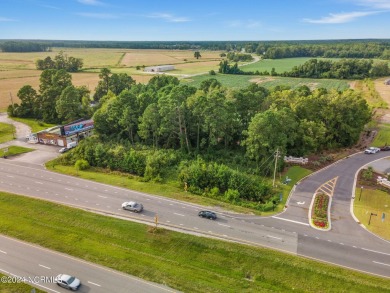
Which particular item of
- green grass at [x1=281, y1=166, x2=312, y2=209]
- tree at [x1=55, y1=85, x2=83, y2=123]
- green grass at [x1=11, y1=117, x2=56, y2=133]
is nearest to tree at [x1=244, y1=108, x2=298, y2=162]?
green grass at [x1=281, y1=166, x2=312, y2=209]

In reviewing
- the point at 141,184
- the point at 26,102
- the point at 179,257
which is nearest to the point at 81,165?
the point at 141,184

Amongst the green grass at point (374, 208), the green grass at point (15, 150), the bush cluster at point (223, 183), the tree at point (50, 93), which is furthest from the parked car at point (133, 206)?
the tree at point (50, 93)

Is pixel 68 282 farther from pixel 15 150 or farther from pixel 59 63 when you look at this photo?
pixel 59 63

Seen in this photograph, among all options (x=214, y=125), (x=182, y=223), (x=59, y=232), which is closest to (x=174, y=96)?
(x=214, y=125)

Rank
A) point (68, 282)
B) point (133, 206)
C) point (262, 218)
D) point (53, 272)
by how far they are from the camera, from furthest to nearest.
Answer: point (133, 206) < point (262, 218) < point (53, 272) < point (68, 282)

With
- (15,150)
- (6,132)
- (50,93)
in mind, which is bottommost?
(15,150)

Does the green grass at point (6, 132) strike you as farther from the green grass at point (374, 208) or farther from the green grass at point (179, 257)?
the green grass at point (374, 208)
